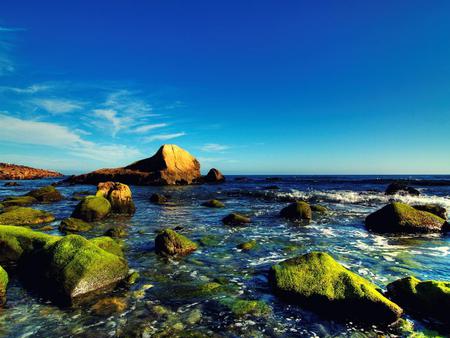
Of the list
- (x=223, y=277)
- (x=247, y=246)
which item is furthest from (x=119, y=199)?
(x=223, y=277)

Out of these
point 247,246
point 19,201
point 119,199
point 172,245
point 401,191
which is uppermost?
point 119,199

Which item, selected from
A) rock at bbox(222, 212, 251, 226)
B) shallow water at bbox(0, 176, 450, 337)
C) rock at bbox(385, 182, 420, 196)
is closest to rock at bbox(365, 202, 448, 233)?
shallow water at bbox(0, 176, 450, 337)

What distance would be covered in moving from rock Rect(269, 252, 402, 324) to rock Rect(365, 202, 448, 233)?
28.3 ft

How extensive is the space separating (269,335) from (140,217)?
1370 centimetres

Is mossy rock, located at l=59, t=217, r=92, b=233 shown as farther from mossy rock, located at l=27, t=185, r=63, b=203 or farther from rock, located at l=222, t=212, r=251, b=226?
mossy rock, located at l=27, t=185, r=63, b=203

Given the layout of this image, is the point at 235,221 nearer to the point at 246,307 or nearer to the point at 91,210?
the point at 91,210

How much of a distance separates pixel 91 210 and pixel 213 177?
53.2 metres

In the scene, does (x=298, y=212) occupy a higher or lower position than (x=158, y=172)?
lower

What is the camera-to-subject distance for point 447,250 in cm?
1043

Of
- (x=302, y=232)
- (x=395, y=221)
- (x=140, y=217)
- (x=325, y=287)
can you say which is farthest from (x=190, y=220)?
(x=325, y=287)

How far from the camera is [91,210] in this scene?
1581 cm

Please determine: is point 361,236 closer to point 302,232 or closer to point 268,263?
point 302,232

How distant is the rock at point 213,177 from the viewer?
225ft

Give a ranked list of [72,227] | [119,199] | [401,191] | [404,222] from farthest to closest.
Answer: [401,191]
[119,199]
[404,222]
[72,227]
